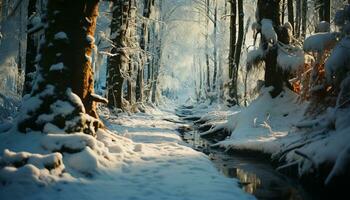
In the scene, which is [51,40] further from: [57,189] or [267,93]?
[267,93]

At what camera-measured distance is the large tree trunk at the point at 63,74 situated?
5.73 m

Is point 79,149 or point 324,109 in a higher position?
point 324,109

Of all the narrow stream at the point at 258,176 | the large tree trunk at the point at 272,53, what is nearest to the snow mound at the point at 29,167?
the narrow stream at the point at 258,176

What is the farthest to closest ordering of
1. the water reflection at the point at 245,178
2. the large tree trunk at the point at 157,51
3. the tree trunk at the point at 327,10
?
the large tree trunk at the point at 157,51, the tree trunk at the point at 327,10, the water reflection at the point at 245,178

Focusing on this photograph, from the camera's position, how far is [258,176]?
6367mm

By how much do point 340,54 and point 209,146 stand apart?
4.82 m

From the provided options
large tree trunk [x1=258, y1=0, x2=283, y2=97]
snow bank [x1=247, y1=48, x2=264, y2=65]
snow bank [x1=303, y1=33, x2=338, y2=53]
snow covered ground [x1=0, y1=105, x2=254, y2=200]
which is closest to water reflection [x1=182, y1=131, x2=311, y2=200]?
snow covered ground [x1=0, y1=105, x2=254, y2=200]

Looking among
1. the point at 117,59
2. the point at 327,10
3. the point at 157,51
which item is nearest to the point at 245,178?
the point at 117,59

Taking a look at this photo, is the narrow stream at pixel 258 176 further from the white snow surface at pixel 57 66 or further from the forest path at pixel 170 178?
the white snow surface at pixel 57 66

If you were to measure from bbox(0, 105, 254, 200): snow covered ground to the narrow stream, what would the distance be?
0.43 m

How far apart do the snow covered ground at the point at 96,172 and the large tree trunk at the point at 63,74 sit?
30cm

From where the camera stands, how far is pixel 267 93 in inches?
418

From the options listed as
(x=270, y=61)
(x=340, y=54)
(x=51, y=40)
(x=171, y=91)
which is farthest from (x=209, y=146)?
(x=171, y=91)

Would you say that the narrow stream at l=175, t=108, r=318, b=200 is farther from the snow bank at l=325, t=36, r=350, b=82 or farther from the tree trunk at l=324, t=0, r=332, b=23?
the tree trunk at l=324, t=0, r=332, b=23
